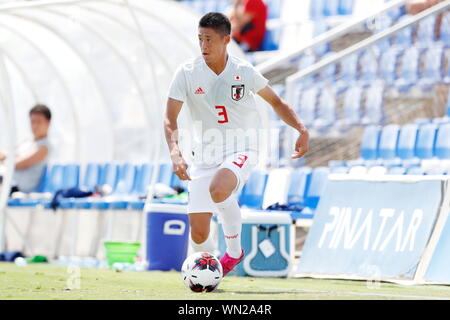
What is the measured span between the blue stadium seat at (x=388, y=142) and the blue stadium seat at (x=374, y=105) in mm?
1197

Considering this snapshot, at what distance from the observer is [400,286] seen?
365 inches

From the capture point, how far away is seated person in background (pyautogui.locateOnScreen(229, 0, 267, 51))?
59.1 ft

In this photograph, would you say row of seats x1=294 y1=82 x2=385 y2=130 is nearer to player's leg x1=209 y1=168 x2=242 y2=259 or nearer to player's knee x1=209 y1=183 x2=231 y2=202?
player's leg x1=209 y1=168 x2=242 y2=259

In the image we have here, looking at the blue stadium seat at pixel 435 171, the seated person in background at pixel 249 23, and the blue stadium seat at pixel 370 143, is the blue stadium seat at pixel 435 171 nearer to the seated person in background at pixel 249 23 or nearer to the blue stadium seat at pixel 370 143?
the blue stadium seat at pixel 370 143

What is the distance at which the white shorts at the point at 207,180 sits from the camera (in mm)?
8578

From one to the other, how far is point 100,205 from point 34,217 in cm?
139

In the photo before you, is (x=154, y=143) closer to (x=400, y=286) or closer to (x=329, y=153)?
(x=329, y=153)

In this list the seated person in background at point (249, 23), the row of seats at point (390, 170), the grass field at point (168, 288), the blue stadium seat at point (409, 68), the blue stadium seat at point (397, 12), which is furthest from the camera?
the seated person in background at point (249, 23)

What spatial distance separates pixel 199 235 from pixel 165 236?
3.23 meters

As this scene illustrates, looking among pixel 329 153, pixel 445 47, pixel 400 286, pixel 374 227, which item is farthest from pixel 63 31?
pixel 400 286

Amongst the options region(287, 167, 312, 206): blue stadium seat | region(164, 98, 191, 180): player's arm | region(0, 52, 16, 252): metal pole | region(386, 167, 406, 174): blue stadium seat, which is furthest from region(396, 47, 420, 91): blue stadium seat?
region(164, 98, 191, 180): player's arm

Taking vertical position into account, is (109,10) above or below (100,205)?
above

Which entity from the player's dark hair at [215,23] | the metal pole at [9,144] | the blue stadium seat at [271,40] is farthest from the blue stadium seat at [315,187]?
the blue stadium seat at [271,40]
